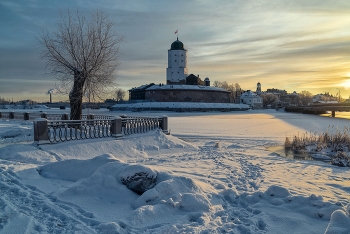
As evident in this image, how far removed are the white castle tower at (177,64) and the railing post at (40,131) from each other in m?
75.6

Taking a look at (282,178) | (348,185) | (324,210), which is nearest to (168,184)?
(324,210)

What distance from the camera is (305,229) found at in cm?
540

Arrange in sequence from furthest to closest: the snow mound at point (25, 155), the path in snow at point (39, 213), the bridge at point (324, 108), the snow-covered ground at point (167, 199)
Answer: the bridge at point (324, 108) → the snow mound at point (25, 155) → the snow-covered ground at point (167, 199) → the path in snow at point (39, 213)

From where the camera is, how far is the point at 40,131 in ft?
40.1

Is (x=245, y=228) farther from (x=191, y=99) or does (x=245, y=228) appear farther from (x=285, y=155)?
(x=191, y=99)

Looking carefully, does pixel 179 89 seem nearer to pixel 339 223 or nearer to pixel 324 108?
pixel 324 108

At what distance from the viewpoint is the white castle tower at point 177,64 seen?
8725 centimetres

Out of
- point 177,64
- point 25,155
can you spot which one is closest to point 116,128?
point 25,155

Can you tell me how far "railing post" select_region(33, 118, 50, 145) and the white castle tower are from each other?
75.6 metres

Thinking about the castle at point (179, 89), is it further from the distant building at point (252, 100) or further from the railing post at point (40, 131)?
the railing post at point (40, 131)

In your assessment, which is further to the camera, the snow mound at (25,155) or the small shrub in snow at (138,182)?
the snow mound at (25,155)

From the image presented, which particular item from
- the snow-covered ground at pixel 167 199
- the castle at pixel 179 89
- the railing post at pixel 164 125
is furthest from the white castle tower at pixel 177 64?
the snow-covered ground at pixel 167 199

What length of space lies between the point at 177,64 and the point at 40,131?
77267 mm

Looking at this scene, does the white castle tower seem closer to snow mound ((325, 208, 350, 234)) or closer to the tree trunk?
the tree trunk
